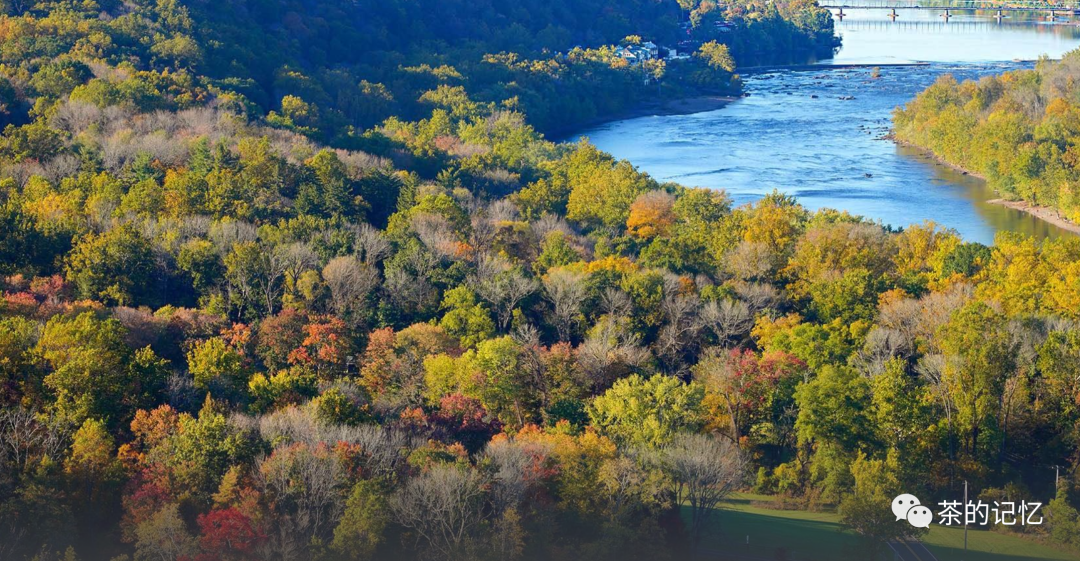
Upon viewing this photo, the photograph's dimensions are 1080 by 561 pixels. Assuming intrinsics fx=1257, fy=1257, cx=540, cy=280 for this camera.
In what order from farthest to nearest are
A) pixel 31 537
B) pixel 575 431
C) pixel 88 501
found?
pixel 575 431, pixel 88 501, pixel 31 537

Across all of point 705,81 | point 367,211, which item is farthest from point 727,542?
point 705,81

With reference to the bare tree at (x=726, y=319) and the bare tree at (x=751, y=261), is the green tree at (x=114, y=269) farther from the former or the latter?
the bare tree at (x=751, y=261)

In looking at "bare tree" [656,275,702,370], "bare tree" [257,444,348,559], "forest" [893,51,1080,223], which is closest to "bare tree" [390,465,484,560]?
"bare tree" [257,444,348,559]

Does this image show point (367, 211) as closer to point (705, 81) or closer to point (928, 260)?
point (928, 260)

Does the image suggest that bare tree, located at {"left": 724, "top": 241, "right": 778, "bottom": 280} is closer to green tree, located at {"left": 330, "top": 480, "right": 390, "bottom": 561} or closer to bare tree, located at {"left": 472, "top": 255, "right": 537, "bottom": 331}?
bare tree, located at {"left": 472, "top": 255, "right": 537, "bottom": 331}

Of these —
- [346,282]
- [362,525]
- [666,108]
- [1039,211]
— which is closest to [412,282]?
[346,282]

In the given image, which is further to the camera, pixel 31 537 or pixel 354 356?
pixel 354 356
